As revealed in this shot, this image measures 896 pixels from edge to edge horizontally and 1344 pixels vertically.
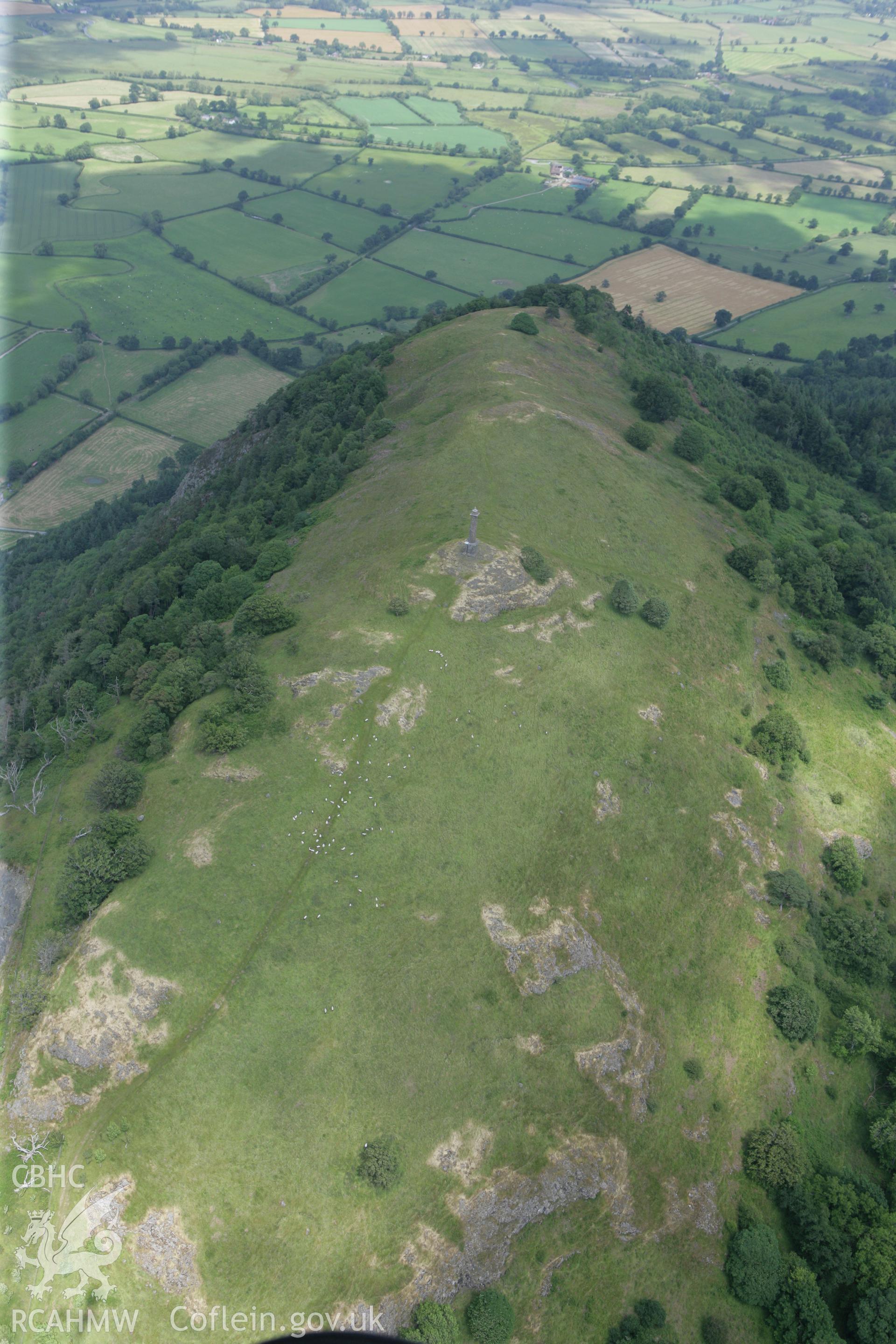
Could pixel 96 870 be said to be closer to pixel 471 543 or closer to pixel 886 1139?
pixel 471 543

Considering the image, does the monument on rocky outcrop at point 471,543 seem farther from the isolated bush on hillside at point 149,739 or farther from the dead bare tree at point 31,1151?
the dead bare tree at point 31,1151

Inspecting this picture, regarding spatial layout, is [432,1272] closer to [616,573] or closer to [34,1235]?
[34,1235]

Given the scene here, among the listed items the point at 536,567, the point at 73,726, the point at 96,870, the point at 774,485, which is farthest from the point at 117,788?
the point at 774,485

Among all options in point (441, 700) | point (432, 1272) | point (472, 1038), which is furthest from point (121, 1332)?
point (441, 700)

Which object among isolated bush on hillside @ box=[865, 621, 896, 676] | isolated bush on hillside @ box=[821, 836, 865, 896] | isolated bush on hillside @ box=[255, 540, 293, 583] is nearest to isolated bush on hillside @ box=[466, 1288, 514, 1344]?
isolated bush on hillside @ box=[821, 836, 865, 896]

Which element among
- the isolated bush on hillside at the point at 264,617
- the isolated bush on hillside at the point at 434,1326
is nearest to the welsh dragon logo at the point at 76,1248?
the isolated bush on hillside at the point at 434,1326

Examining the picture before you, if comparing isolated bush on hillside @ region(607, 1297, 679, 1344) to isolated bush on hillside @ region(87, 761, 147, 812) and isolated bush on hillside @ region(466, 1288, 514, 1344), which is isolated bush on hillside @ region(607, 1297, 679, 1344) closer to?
isolated bush on hillside @ region(466, 1288, 514, 1344)
